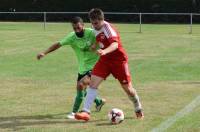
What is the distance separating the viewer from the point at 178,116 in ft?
30.9

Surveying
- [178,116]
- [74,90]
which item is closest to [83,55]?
[178,116]

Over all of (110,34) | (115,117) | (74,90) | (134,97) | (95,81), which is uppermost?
(110,34)

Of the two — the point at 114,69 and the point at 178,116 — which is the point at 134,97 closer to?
the point at 114,69

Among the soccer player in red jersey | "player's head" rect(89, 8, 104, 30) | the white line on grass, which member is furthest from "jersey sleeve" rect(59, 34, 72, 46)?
the white line on grass

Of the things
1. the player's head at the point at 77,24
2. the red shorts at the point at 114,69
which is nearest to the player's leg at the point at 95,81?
the red shorts at the point at 114,69

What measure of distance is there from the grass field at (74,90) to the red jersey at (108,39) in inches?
41.0

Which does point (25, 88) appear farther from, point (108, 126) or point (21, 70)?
point (108, 126)

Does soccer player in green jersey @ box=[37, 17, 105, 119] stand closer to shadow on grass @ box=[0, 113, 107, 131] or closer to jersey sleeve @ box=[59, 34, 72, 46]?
jersey sleeve @ box=[59, 34, 72, 46]

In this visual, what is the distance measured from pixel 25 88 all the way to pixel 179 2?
1502 inches

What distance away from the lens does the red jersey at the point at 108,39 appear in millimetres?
8641

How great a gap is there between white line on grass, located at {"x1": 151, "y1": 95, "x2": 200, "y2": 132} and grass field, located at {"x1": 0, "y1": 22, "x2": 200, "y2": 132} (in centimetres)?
8

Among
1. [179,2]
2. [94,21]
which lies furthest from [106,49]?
[179,2]

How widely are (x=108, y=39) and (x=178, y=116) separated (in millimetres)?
1856

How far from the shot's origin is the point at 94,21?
8508 mm
